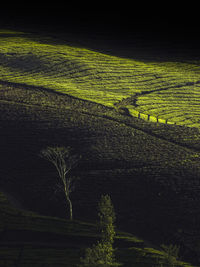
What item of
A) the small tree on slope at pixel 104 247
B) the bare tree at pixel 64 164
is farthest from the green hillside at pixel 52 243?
the bare tree at pixel 64 164

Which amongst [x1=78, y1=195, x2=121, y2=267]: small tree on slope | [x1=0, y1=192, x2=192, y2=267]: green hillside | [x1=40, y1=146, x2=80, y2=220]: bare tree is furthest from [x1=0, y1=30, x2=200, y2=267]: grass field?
[x1=78, y1=195, x2=121, y2=267]: small tree on slope

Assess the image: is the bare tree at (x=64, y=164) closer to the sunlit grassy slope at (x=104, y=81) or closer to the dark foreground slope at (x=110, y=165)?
the dark foreground slope at (x=110, y=165)

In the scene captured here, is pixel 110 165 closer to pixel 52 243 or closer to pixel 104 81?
pixel 52 243

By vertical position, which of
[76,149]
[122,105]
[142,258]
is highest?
[122,105]

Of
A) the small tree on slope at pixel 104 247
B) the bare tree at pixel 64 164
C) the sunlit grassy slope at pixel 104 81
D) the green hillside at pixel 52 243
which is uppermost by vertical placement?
the sunlit grassy slope at pixel 104 81

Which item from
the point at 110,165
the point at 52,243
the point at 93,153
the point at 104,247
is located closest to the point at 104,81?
the point at 93,153

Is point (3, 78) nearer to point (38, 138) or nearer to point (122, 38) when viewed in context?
point (38, 138)

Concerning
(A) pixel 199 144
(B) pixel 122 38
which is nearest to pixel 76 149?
(A) pixel 199 144
